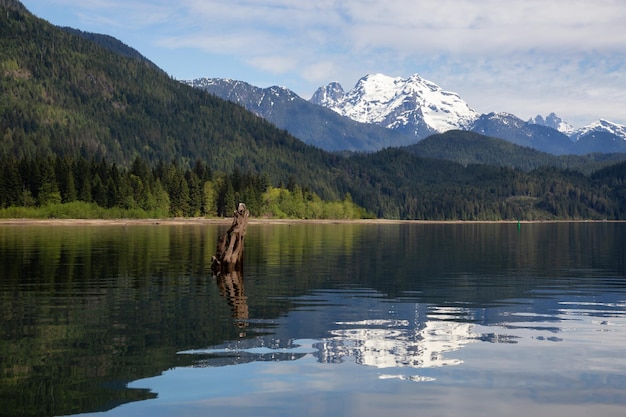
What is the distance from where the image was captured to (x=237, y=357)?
3114 cm

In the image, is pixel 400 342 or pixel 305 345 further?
pixel 400 342

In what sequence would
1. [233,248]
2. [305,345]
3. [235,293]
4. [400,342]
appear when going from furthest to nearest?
[233,248], [235,293], [400,342], [305,345]

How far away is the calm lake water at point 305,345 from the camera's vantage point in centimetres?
2464

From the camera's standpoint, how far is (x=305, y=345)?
113 feet

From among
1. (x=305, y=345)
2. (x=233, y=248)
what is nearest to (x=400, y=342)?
(x=305, y=345)

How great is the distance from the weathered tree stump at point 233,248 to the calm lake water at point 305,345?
1.90m

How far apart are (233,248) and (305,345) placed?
1459 inches

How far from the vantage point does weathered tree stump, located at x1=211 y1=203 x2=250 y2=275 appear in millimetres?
69250

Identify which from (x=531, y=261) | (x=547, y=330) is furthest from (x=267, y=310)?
(x=531, y=261)

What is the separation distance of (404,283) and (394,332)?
2657 cm

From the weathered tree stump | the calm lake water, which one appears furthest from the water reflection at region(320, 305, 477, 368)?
the weathered tree stump

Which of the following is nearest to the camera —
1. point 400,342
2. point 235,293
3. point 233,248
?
point 400,342

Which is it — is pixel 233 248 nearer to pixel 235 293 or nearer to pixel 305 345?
pixel 235 293

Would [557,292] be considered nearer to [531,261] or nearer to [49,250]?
[531,261]
